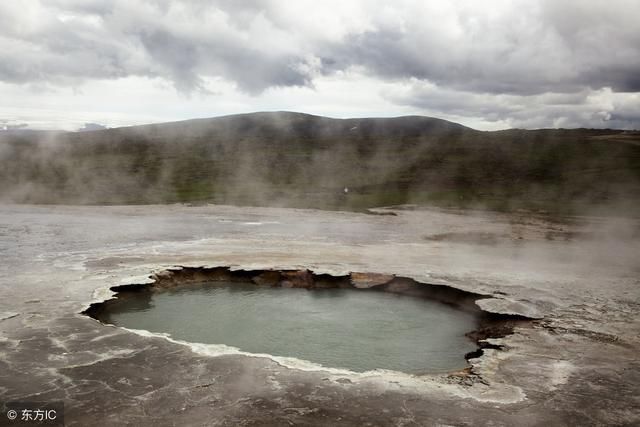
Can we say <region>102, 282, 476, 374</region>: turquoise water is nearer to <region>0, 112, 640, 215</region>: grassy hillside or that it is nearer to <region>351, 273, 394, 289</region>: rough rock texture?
<region>351, 273, 394, 289</region>: rough rock texture

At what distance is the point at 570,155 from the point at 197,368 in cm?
5317

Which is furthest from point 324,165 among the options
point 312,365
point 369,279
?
point 312,365

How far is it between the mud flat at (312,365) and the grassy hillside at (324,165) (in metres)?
18.8

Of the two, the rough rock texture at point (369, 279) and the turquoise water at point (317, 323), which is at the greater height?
the rough rock texture at point (369, 279)

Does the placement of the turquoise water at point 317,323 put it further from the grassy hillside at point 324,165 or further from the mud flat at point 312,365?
the grassy hillside at point 324,165

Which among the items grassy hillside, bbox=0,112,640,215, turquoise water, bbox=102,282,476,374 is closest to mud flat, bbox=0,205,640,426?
turquoise water, bbox=102,282,476,374

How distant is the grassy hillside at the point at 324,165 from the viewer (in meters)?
40.6

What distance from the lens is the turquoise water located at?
9.62 m

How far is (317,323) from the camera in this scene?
11555mm

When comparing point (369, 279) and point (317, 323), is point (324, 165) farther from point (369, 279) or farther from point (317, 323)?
point (317, 323)

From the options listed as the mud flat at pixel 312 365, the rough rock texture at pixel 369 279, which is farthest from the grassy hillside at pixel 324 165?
the rough rock texture at pixel 369 279

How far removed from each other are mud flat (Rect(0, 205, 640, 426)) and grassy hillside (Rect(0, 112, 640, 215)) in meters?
18.8

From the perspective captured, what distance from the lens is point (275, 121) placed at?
252ft

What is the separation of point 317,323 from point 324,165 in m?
45.7
